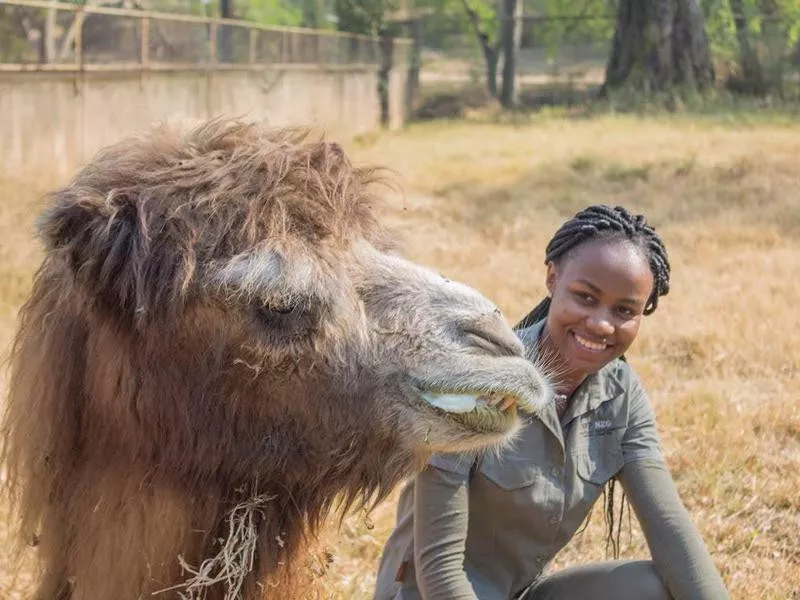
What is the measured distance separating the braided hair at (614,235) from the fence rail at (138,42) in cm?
995

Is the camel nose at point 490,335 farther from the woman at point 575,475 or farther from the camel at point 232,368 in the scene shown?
the woman at point 575,475

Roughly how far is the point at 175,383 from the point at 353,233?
0.59 meters

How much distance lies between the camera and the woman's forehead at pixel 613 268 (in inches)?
126

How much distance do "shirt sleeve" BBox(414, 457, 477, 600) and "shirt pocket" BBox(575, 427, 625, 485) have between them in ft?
1.38

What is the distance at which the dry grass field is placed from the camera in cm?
479

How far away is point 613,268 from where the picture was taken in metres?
3.20

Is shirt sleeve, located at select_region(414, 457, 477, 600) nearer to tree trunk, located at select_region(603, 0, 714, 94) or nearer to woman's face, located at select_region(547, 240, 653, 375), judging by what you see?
woman's face, located at select_region(547, 240, 653, 375)

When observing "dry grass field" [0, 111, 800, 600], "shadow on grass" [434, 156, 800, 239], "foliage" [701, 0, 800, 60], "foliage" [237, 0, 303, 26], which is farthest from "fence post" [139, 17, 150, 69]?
"foliage" [237, 0, 303, 26]

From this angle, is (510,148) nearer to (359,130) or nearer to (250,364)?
(359,130)

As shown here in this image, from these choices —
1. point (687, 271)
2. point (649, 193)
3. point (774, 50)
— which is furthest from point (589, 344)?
point (774, 50)

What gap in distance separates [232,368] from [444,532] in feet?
2.92

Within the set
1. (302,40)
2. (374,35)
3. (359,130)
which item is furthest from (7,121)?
(374,35)

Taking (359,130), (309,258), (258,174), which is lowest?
(359,130)

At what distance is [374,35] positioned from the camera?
29984 mm
